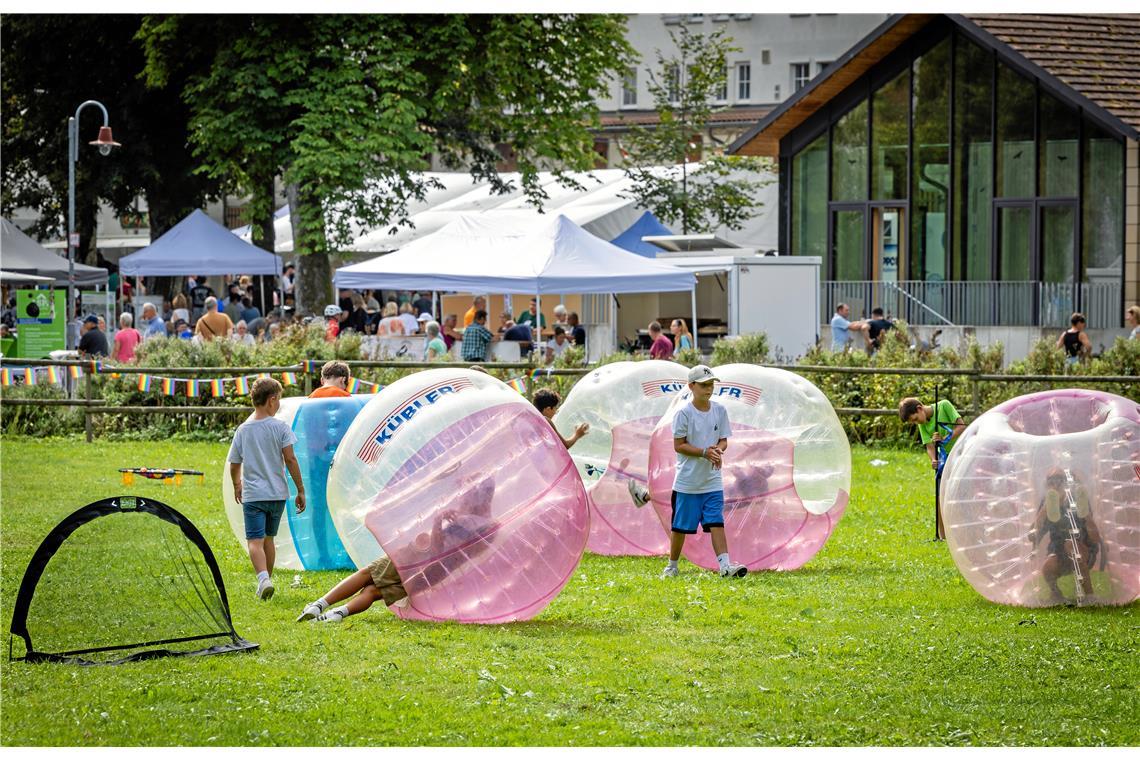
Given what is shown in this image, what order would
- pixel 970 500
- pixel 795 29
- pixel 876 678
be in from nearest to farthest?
1. pixel 876 678
2. pixel 970 500
3. pixel 795 29

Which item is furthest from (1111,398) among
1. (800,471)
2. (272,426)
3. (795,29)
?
(795,29)

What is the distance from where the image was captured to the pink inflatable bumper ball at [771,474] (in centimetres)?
1238

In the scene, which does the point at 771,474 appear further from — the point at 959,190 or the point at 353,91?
the point at 959,190

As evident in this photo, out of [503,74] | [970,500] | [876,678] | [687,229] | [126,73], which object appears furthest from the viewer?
[687,229]

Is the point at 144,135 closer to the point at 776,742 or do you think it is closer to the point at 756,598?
the point at 756,598

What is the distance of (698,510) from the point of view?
39.6ft

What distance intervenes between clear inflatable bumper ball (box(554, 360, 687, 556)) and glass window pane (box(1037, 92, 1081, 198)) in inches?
745

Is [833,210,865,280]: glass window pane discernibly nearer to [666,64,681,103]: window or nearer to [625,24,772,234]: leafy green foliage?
[625,24,772,234]: leafy green foliage

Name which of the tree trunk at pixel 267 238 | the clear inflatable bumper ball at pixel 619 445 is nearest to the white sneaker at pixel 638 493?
the clear inflatable bumper ball at pixel 619 445

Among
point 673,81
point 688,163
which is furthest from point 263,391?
point 688,163

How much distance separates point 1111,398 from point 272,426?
585 centimetres

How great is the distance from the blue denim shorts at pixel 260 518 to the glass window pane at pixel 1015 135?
22.7 m

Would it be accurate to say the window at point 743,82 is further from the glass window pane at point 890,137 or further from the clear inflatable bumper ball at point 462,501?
the clear inflatable bumper ball at point 462,501

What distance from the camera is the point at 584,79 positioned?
34.0m
